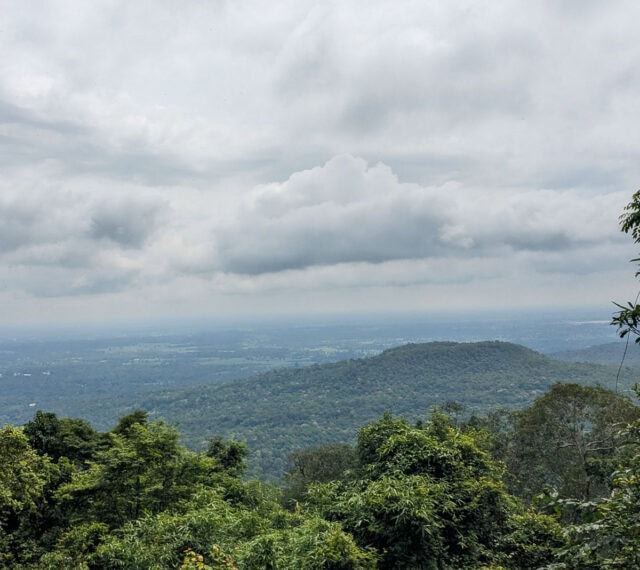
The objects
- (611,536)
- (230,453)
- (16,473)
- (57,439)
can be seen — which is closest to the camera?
(611,536)

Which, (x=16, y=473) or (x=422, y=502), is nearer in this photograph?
(x=422, y=502)

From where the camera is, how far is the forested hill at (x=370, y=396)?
122688 millimetres

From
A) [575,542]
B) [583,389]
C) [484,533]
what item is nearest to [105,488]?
[484,533]

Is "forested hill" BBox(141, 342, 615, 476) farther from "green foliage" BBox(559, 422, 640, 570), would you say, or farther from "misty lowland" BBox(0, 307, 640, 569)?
"green foliage" BBox(559, 422, 640, 570)

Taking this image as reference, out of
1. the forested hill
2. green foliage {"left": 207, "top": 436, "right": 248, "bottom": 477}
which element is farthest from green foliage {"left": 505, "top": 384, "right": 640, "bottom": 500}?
the forested hill

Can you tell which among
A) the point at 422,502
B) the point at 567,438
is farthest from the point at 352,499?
the point at 567,438

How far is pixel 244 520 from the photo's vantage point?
14.2m

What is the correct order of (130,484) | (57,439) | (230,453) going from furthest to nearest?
(230,453) < (57,439) < (130,484)

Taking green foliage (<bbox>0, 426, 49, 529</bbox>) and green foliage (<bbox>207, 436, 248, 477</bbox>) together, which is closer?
green foliage (<bbox>0, 426, 49, 529</bbox>)

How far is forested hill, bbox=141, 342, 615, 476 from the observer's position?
123 m

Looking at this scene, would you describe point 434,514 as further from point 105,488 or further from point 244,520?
point 105,488

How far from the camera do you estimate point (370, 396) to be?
162500mm

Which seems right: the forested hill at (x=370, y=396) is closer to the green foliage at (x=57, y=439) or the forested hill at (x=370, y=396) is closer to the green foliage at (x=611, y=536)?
the green foliage at (x=57, y=439)

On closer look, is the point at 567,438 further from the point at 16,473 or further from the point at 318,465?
the point at 16,473
